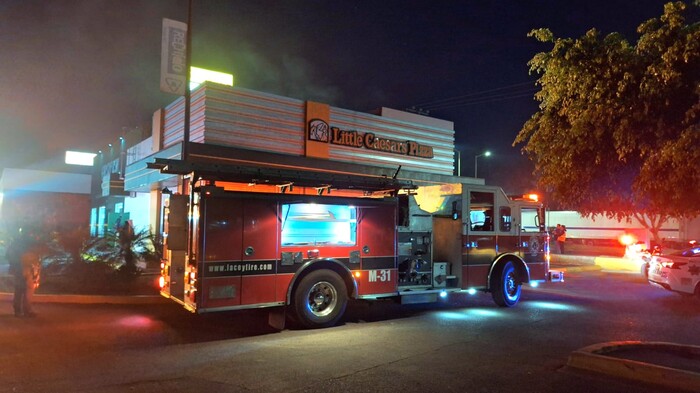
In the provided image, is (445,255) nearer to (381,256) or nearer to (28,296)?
(381,256)

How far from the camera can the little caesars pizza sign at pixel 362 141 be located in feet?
50.7

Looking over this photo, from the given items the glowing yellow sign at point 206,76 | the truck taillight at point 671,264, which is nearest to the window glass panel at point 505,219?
the truck taillight at point 671,264

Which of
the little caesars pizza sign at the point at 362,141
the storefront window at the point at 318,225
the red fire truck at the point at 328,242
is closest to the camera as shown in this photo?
the red fire truck at the point at 328,242

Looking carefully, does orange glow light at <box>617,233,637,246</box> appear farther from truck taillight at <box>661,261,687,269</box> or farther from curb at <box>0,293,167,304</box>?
curb at <box>0,293,167,304</box>

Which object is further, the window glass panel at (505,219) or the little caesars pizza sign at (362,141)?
the little caesars pizza sign at (362,141)

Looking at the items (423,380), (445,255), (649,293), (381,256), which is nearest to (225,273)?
(381,256)

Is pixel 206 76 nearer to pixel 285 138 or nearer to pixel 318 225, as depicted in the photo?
pixel 285 138

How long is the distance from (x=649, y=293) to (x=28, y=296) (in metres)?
14.3

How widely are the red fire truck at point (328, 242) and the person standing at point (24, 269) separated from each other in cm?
263

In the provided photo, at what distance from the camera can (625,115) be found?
9164mm

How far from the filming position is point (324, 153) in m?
15.7

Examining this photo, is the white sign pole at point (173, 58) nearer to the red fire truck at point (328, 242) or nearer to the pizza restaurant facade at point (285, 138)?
the pizza restaurant facade at point (285, 138)

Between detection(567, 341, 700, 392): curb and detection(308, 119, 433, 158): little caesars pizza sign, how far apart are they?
10.5 m

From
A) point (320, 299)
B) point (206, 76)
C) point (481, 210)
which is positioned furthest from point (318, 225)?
point (206, 76)
